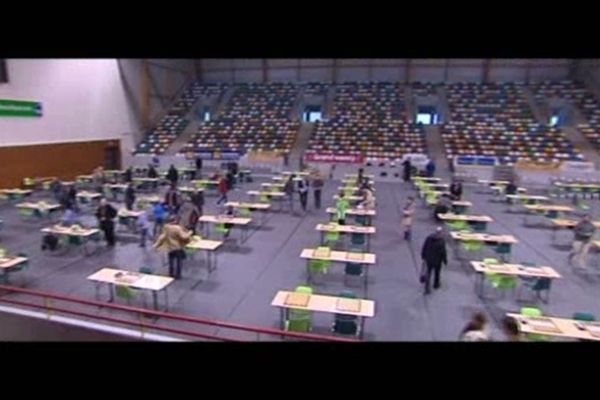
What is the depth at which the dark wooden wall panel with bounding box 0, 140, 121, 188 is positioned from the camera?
19.1 m

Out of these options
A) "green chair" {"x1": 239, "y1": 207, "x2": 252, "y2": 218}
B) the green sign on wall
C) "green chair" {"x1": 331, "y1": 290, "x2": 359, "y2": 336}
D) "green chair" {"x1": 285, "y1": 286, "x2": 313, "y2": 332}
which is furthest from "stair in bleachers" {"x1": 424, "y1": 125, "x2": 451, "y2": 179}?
the green sign on wall

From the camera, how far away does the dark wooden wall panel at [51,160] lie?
19.1 metres

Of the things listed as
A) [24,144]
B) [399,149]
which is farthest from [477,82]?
[24,144]

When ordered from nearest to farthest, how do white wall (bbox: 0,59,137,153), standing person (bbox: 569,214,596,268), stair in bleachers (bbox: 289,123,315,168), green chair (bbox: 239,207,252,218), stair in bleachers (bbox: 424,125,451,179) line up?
standing person (bbox: 569,214,596,268) → green chair (bbox: 239,207,252,218) → white wall (bbox: 0,59,137,153) → stair in bleachers (bbox: 424,125,451,179) → stair in bleachers (bbox: 289,123,315,168)

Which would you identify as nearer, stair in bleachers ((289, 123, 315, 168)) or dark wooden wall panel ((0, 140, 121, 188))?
dark wooden wall panel ((0, 140, 121, 188))

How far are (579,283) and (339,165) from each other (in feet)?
55.3

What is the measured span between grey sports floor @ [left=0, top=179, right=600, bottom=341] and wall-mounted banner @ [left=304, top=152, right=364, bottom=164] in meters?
11.8

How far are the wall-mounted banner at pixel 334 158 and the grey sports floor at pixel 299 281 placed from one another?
38.8 ft

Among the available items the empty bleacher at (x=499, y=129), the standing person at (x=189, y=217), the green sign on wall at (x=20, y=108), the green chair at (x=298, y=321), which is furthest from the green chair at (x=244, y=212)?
the empty bleacher at (x=499, y=129)

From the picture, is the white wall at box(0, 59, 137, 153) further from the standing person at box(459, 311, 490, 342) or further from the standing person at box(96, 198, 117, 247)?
the standing person at box(459, 311, 490, 342)

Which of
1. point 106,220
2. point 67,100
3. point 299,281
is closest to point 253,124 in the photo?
point 67,100

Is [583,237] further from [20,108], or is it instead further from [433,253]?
[20,108]

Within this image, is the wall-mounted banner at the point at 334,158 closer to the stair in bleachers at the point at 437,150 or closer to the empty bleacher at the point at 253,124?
the empty bleacher at the point at 253,124

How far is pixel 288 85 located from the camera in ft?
117
